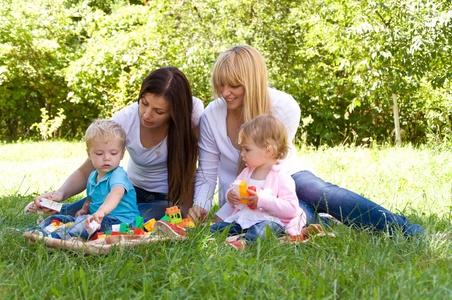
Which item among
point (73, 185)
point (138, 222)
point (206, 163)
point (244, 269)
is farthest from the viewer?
point (206, 163)

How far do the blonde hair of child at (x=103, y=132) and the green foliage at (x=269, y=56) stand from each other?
4.06 meters

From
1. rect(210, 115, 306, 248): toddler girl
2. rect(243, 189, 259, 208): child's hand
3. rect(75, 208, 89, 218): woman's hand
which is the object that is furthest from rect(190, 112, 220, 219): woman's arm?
rect(75, 208, 89, 218): woman's hand

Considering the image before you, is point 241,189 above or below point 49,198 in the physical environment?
above

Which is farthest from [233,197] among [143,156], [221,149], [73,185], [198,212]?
[73,185]

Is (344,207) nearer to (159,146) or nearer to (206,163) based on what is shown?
(206,163)

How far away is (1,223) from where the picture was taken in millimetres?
2912

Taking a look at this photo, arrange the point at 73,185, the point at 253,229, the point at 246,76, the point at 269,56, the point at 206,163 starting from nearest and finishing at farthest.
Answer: the point at 253,229
the point at 246,76
the point at 73,185
the point at 206,163
the point at 269,56

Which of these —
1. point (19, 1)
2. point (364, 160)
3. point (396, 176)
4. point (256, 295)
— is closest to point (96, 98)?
point (19, 1)

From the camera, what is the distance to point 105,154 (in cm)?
305

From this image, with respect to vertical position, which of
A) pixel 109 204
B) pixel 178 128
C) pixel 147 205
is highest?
pixel 178 128

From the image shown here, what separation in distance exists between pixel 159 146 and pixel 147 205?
478 mm

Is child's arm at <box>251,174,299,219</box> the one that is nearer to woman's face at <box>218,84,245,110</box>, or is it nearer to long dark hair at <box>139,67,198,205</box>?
woman's face at <box>218,84,245,110</box>

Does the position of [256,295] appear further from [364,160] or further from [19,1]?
[19,1]

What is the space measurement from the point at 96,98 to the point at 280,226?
9.90 m
